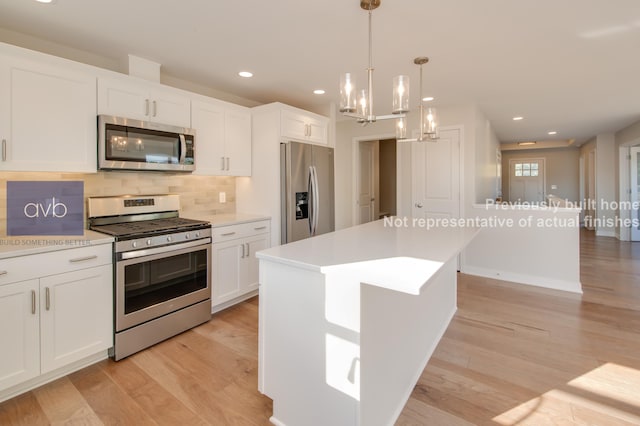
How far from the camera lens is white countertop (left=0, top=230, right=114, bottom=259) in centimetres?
185

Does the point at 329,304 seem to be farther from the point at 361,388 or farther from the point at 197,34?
the point at 197,34

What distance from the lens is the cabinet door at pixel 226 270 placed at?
117 inches

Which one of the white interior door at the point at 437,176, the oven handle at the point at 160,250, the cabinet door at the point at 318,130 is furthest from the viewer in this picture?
the white interior door at the point at 437,176

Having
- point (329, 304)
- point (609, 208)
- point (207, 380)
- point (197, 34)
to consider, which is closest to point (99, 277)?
point (207, 380)

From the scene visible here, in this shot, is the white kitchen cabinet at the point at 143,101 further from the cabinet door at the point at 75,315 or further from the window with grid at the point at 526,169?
the window with grid at the point at 526,169

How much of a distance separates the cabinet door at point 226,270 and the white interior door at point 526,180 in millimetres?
9540

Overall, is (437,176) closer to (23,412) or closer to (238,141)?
(238,141)

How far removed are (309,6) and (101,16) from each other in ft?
4.57

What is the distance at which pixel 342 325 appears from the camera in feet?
4.59

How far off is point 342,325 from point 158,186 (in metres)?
2.49

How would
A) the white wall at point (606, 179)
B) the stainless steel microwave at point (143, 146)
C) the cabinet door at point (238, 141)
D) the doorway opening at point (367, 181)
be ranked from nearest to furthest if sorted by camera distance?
1. the stainless steel microwave at point (143, 146)
2. the cabinet door at point (238, 141)
3. the doorway opening at point (367, 181)
4. the white wall at point (606, 179)

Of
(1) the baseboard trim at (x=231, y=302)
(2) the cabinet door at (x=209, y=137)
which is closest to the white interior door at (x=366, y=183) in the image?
(1) the baseboard trim at (x=231, y=302)

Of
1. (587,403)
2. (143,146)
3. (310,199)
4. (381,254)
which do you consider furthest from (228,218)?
(587,403)

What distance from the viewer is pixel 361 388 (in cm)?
137
